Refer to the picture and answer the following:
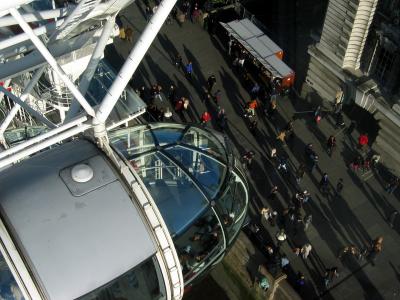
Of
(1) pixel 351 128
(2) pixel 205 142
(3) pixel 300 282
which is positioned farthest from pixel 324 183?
(2) pixel 205 142

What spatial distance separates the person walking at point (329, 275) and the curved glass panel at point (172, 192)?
541 inches

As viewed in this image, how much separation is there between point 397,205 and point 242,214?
16.7 meters

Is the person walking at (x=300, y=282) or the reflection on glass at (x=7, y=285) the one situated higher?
the reflection on glass at (x=7, y=285)

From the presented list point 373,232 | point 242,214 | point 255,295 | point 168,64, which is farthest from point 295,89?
point 242,214

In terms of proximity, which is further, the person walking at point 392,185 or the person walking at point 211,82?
the person walking at point 211,82

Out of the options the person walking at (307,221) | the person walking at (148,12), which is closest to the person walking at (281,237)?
the person walking at (307,221)

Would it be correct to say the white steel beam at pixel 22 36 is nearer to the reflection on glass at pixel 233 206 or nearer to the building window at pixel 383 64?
the reflection on glass at pixel 233 206

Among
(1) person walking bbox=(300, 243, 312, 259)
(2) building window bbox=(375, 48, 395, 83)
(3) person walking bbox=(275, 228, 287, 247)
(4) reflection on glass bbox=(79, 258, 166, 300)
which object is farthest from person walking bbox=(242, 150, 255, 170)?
(4) reflection on glass bbox=(79, 258, 166, 300)

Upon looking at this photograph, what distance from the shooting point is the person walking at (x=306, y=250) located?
30.6 meters

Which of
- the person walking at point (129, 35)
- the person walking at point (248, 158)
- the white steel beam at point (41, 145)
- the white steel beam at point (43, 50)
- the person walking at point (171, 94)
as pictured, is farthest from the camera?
the person walking at point (129, 35)

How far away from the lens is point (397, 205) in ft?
111

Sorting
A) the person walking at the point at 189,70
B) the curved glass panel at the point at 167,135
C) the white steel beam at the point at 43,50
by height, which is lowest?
the curved glass panel at the point at 167,135

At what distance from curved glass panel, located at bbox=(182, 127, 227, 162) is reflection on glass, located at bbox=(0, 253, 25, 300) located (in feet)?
23.9

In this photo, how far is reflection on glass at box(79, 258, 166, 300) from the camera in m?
14.7
